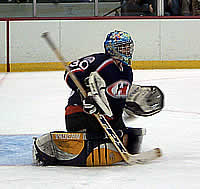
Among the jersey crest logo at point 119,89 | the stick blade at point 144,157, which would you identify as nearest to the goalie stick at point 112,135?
the stick blade at point 144,157

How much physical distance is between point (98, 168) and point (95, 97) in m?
0.37

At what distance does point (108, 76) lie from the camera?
10.3 ft

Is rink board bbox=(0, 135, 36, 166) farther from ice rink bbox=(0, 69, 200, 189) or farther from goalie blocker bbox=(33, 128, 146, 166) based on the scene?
goalie blocker bbox=(33, 128, 146, 166)

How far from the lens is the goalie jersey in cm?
305

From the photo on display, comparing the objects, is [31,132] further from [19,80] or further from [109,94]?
[19,80]

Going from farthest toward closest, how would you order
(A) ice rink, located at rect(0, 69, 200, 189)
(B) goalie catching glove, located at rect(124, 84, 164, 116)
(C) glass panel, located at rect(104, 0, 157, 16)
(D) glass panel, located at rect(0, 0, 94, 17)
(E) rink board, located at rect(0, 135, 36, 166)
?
(C) glass panel, located at rect(104, 0, 157, 16), (D) glass panel, located at rect(0, 0, 94, 17), (B) goalie catching glove, located at rect(124, 84, 164, 116), (E) rink board, located at rect(0, 135, 36, 166), (A) ice rink, located at rect(0, 69, 200, 189)

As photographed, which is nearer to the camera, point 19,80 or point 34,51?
point 19,80

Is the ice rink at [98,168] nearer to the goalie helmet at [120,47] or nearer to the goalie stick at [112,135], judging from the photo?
the goalie stick at [112,135]

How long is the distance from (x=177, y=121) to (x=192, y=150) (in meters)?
1.29

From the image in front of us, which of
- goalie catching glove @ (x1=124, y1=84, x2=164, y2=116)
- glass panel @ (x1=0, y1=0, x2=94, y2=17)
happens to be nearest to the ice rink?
goalie catching glove @ (x1=124, y1=84, x2=164, y2=116)

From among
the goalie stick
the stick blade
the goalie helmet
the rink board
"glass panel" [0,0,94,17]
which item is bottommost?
the rink board

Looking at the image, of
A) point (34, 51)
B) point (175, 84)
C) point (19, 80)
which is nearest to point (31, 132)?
point (175, 84)

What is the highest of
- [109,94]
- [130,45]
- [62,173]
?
[130,45]

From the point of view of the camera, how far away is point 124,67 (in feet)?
10.5
